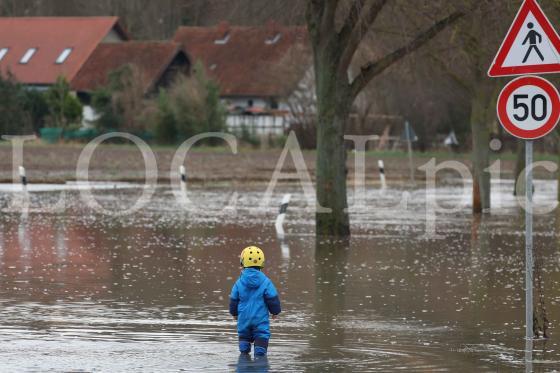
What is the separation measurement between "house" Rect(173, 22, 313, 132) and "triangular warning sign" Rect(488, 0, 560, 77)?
199ft

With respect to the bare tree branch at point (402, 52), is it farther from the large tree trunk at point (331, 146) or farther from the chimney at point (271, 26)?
the chimney at point (271, 26)

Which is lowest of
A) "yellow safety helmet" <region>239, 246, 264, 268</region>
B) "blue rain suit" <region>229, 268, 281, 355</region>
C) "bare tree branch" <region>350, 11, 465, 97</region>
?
"blue rain suit" <region>229, 268, 281, 355</region>

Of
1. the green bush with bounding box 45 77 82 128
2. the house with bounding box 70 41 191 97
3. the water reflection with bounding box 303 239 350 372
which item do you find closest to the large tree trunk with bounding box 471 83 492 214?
the water reflection with bounding box 303 239 350 372

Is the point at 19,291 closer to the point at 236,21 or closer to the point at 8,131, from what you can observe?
Result: the point at 236,21

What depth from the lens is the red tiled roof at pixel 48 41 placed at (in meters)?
83.4

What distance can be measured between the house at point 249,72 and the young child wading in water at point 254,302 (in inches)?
2412

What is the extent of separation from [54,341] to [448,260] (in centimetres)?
957

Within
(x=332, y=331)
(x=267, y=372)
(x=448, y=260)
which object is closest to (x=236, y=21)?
(x=448, y=260)

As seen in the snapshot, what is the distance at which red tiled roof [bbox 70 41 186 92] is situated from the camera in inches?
3157

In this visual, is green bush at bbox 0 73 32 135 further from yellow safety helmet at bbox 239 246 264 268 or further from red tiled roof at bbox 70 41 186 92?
yellow safety helmet at bbox 239 246 264 268

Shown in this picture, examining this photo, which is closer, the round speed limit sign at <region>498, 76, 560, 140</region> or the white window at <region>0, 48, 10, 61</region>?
the round speed limit sign at <region>498, 76, 560, 140</region>

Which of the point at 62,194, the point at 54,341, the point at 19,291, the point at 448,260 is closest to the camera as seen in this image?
the point at 54,341

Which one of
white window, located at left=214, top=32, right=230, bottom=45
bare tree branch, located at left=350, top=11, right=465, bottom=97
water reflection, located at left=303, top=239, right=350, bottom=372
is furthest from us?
white window, located at left=214, top=32, right=230, bottom=45

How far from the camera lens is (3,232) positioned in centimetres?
2298
